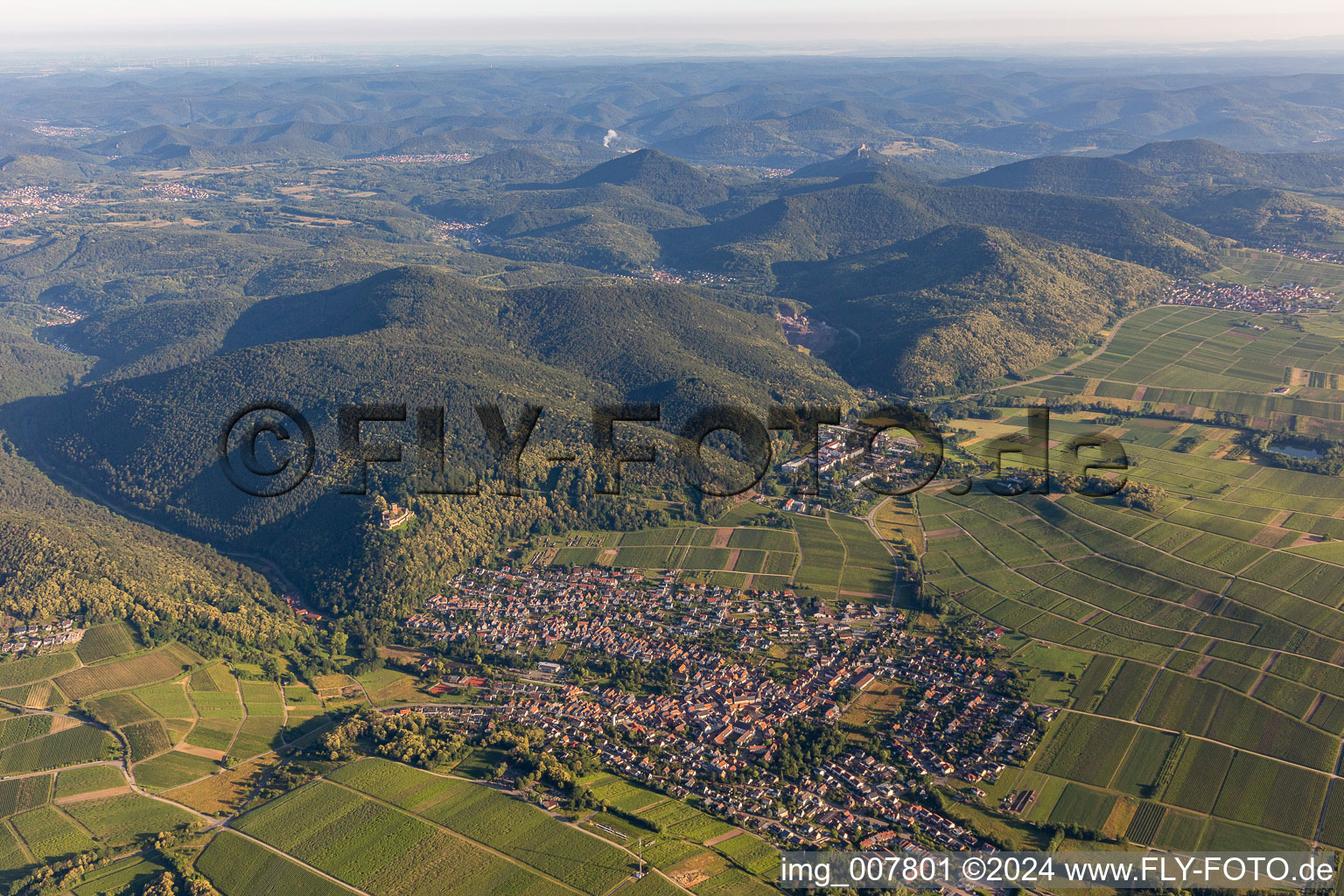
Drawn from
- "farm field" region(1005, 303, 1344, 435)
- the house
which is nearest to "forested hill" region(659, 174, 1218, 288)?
"farm field" region(1005, 303, 1344, 435)

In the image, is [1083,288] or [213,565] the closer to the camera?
[213,565]

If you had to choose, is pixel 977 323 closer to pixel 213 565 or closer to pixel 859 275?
pixel 859 275

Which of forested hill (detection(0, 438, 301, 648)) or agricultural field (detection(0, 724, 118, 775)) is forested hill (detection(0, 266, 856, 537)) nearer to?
forested hill (detection(0, 438, 301, 648))

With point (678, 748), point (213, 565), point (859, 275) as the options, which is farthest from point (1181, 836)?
point (859, 275)

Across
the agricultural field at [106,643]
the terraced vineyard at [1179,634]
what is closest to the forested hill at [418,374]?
the agricultural field at [106,643]

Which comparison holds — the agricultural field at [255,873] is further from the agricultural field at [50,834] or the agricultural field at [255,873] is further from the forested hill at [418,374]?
the forested hill at [418,374]

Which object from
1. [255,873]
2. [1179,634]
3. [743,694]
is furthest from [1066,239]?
[255,873]
